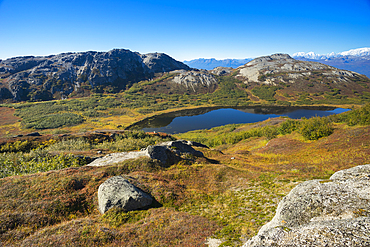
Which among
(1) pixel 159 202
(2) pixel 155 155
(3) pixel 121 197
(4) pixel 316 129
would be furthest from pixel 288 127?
(3) pixel 121 197

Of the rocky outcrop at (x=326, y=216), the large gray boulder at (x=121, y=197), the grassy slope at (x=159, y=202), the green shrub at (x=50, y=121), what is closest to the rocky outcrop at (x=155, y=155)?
the grassy slope at (x=159, y=202)

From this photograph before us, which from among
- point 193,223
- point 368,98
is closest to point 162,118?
point 193,223

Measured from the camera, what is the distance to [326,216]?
345 inches

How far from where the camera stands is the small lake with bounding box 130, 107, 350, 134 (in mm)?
133750

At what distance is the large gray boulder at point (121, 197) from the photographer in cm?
1596

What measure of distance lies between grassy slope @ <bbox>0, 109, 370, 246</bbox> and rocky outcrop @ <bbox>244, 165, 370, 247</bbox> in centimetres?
392

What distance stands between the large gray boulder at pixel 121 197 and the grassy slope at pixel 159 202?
806 millimetres

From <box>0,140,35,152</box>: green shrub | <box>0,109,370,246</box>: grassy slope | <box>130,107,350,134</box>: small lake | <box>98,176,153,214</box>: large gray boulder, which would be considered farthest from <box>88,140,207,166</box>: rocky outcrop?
<box>130,107,350,134</box>: small lake

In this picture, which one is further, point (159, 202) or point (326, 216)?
point (159, 202)

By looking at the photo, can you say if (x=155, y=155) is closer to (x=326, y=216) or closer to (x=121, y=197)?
(x=121, y=197)

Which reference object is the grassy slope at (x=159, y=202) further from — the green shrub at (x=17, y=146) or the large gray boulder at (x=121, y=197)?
the green shrub at (x=17, y=146)

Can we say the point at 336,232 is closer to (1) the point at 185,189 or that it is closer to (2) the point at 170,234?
(2) the point at 170,234

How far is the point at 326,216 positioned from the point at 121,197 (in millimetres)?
16804

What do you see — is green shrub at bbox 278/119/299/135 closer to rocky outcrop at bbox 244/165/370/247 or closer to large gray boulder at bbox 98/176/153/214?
rocky outcrop at bbox 244/165/370/247
